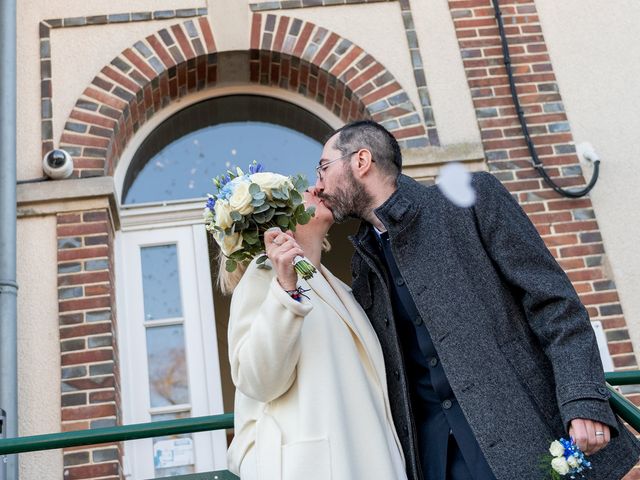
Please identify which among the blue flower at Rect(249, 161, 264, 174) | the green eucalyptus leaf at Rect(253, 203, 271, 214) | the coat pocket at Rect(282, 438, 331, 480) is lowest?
the coat pocket at Rect(282, 438, 331, 480)

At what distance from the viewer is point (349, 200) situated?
9.77 ft

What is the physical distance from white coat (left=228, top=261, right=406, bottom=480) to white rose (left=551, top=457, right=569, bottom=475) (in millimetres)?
440

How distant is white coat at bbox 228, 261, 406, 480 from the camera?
230 cm

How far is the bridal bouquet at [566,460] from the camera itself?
84.4 inches

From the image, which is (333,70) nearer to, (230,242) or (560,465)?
(230,242)

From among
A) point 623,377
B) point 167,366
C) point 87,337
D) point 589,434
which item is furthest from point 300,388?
point 167,366

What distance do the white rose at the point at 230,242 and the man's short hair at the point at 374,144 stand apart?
60 cm

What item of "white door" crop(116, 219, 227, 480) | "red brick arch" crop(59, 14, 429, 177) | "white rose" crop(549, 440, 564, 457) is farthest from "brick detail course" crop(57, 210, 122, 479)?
"white rose" crop(549, 440, 564, 457)

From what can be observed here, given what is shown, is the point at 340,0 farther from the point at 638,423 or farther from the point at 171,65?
the point at 638,423

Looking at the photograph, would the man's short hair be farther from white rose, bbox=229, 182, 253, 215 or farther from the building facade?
the building facade

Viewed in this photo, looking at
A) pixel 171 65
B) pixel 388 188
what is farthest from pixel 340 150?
pixel 171 65

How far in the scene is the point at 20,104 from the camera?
5.41 m

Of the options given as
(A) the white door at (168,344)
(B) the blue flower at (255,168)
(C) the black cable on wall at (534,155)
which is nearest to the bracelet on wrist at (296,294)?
(B) the blue flower at (255,168)

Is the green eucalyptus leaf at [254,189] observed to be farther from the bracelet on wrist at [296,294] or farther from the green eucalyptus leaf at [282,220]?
the bracelet on wrist at [296,294]
